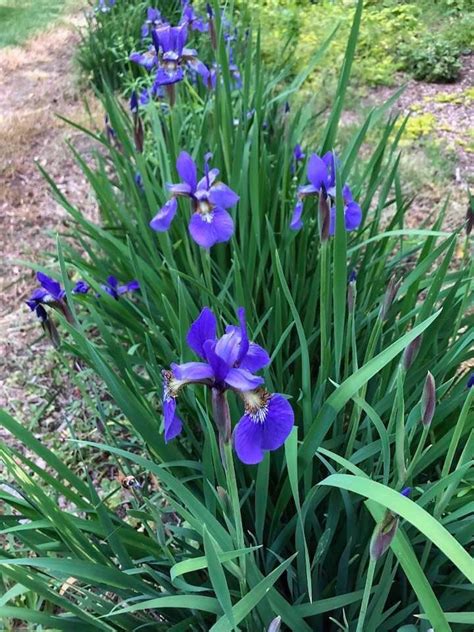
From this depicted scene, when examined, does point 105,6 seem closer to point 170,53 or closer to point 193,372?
point 170,53

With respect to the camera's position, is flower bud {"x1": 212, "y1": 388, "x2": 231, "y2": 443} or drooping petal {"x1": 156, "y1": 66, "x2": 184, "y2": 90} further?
drooping petal {"x1": 156, "y1": 66, "x2": 184, "y2": 90}

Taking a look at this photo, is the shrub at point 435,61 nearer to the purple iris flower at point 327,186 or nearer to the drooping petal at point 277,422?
the purple iris flower at point 327,186

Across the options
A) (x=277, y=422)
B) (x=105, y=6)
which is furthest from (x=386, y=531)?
(x=105, y=6)

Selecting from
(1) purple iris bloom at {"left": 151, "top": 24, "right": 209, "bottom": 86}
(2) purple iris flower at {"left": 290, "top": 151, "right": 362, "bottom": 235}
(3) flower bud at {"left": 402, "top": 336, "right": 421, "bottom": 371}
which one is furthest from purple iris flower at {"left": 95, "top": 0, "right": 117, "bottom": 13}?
(3) flower bud at {"left": 402, "top": 336, "right": 421, "bottom": 371}

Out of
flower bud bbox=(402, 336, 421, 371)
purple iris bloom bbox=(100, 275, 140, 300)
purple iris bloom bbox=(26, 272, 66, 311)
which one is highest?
purple iris bloom bbox=(26, 272, 66, 311)

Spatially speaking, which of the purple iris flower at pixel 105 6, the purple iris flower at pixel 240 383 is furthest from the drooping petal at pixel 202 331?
the purple iris flower at pixel 105 6

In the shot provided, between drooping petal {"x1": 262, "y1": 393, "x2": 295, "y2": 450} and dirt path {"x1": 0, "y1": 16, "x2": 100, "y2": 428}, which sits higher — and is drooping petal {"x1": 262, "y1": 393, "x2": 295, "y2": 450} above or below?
above

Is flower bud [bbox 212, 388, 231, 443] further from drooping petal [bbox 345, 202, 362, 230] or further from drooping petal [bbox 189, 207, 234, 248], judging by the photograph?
drooping petal [bbox 345, 202, 362, 230]

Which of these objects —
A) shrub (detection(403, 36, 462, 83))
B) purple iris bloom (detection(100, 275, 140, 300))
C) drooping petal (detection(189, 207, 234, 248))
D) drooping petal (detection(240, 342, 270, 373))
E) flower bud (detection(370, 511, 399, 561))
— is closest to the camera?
flower bud (detection(370, 511, 399, 561))

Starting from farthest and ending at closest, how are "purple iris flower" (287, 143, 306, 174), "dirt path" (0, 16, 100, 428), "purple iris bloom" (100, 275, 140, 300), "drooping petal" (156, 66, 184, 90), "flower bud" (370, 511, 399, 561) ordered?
"dirt path" (0, 16, 100, 428) → "purple iris flower" (287, 143, 306, 174) → "purple iris bloom" (100, 275, 140, 300) → "drooping petal" (156, 66, 184, 90) → "flower bud" (370, 511, 399, 561)
